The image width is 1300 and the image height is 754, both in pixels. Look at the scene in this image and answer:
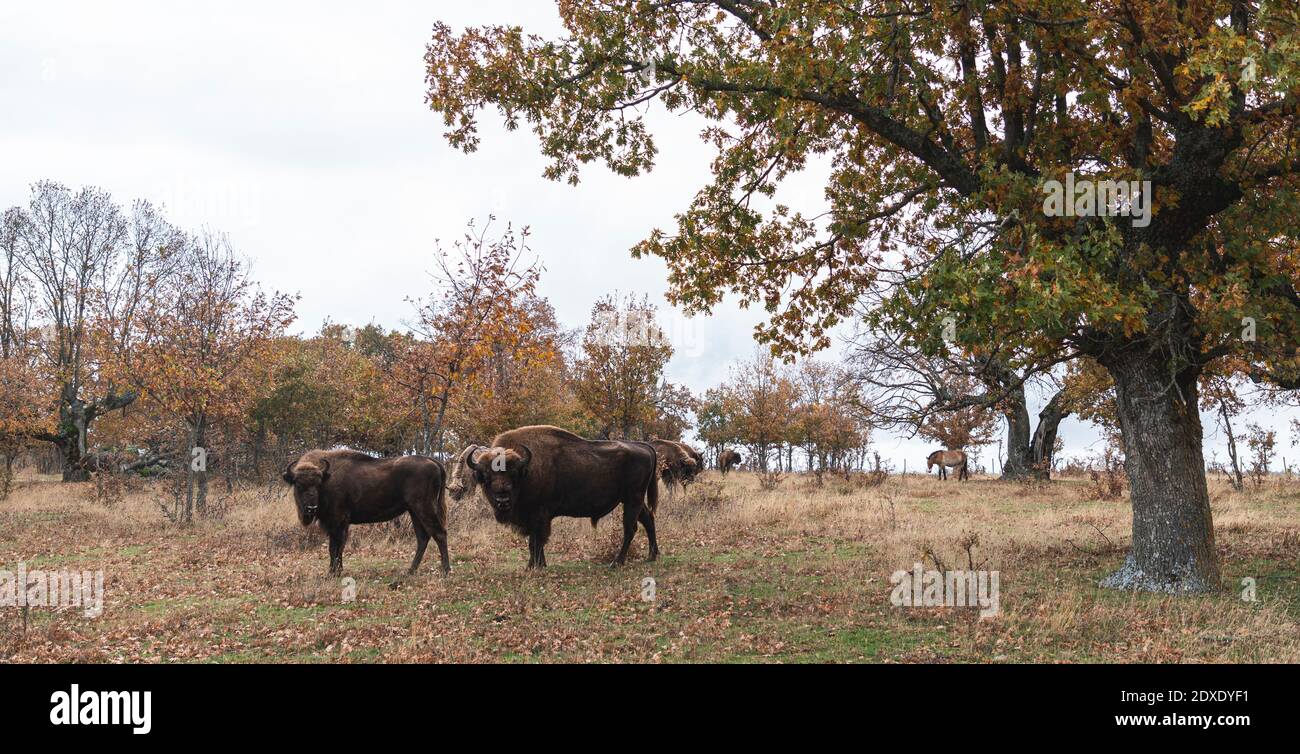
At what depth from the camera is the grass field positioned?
8.60 metres

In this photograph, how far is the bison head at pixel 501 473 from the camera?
42.7ft

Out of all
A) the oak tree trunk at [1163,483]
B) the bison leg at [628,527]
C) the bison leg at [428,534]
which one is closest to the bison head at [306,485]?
the bison leg at [428,534]

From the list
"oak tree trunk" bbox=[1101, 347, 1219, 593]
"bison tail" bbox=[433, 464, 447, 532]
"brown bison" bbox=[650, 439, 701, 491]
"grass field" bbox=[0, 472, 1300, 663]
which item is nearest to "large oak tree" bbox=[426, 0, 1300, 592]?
"oak tree trunk" bbox=[1101, 347, 1219, 593]

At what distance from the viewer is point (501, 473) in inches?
517

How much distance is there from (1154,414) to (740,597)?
7040 millimetres

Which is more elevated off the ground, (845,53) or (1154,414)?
(845,53)

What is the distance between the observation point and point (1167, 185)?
38.4ft

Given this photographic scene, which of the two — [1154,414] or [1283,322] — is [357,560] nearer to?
[1154,414]

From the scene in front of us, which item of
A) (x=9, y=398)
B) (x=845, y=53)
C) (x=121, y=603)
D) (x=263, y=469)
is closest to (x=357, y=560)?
(x=121, y=603)

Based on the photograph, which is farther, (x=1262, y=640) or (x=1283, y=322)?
(x=1283, y=322)

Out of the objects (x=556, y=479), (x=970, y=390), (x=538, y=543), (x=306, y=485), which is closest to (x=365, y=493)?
(x=306, y=485)

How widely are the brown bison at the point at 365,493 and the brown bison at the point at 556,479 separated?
0.88 m

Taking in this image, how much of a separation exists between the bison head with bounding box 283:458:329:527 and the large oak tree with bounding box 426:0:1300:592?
6.38 m
